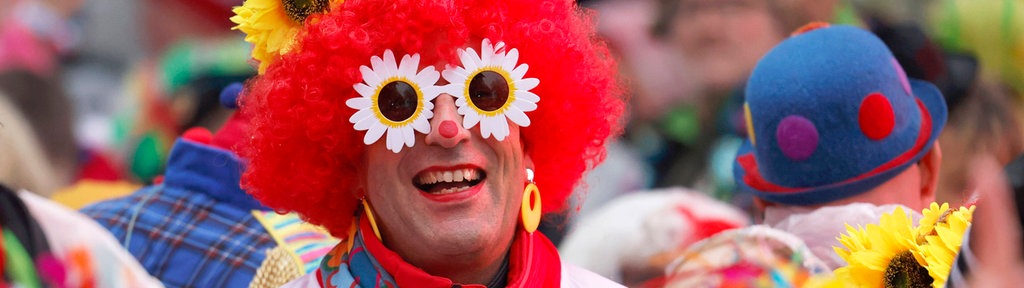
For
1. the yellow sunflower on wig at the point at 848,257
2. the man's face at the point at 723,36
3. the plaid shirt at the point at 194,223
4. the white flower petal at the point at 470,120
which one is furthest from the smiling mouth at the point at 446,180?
the man's face at the point at 723,36

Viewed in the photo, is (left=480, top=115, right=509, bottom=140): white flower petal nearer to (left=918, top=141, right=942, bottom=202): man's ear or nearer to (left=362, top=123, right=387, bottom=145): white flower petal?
(left=362, top=123, right=387, bottom=145): white flower petal

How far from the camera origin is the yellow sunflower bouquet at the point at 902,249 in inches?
106

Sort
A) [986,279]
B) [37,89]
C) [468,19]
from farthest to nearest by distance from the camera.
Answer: [37,89] < [468,19] < [986,279]

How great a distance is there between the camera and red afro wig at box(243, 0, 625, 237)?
317 centimetres

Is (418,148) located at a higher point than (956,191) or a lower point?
higher

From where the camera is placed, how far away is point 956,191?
4.75 metres

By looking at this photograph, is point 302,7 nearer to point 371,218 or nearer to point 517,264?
point 371,218

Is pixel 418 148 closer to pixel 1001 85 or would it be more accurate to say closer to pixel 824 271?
pixel 824 271

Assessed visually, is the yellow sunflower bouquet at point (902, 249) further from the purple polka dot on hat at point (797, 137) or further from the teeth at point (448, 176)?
the teeth at point (448, 176)

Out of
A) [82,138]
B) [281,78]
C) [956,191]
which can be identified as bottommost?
[82,138]

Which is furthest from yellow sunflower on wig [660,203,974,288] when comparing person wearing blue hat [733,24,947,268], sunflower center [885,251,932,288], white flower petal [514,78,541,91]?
white flower petal [514,78,541,91]

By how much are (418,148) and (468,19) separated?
31 cm

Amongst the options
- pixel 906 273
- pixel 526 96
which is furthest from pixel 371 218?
pixel 906 273

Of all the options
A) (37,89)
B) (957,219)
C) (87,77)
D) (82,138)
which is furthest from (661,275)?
(87,77)
